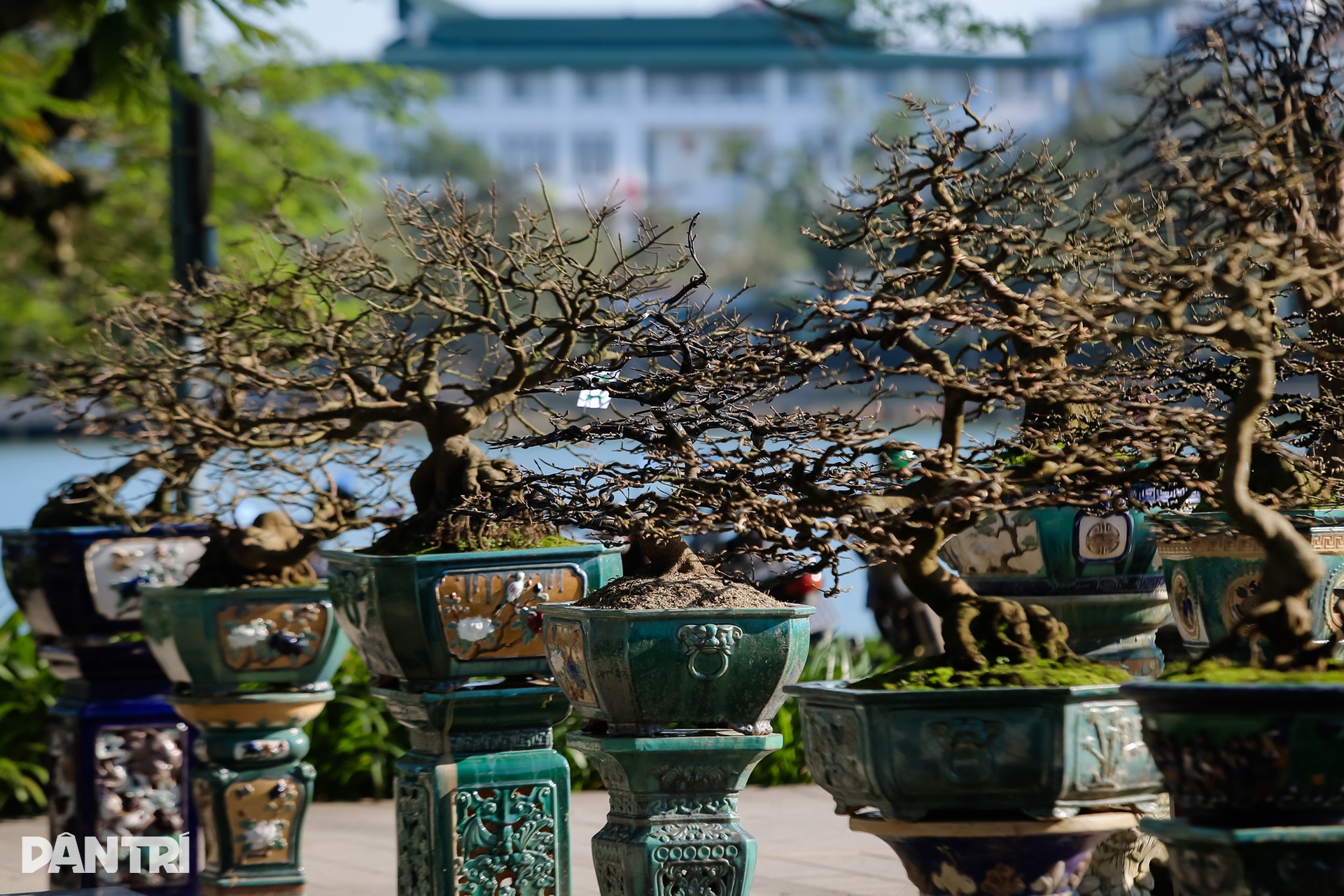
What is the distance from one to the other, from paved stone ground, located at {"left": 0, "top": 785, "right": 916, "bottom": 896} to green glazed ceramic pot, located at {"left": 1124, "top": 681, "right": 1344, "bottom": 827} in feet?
11.2

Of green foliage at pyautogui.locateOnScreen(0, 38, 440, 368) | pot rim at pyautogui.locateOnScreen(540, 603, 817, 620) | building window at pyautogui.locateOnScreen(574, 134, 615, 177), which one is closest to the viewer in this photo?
pot rim at pyautogui.locateOnScreen(540, 603, 817, 620)

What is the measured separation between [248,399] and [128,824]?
6.76ft

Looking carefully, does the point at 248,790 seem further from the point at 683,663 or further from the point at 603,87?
the point at 603,87

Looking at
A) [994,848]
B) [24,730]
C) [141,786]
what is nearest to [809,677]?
[24,730]

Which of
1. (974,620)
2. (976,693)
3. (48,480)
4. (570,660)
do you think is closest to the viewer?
(976,693)

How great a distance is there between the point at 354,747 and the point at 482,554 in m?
4.85

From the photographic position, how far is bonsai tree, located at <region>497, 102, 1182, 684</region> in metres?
3.75

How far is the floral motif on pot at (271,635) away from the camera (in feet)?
19.7

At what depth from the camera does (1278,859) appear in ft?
9.90

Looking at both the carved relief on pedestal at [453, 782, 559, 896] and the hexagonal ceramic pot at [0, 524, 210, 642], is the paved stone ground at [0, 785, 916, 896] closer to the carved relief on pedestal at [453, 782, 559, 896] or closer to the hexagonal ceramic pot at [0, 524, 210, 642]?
the hexagonal ceramic pot at [0, 524, 210, 642]

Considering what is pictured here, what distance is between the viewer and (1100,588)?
507 centimetres

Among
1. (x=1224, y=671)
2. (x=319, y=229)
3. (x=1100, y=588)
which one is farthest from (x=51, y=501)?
(x=319, y=229)

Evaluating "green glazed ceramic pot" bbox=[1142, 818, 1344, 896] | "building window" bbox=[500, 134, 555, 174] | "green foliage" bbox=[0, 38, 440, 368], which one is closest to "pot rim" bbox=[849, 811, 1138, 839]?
"green glazed ceramic pot" bbox=[1142, 818, 1344, 896]

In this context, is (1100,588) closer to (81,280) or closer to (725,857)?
(725,857)
